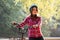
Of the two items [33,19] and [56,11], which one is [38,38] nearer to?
[33,19]

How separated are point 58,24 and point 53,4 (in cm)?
51

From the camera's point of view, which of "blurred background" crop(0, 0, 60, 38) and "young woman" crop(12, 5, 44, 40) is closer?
"young woman" crop(12, 5, 44, 40)

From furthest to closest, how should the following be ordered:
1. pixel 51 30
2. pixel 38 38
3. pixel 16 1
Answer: pixel 51 30
pixel 16 1
pixel 38 38

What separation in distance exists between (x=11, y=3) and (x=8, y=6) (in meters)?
0.09

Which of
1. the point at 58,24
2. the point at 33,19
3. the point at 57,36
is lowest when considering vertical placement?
the point at 57,36

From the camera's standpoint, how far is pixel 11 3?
11.9ft

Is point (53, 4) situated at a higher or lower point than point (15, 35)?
higher

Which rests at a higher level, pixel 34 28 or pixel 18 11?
pixel 18 11

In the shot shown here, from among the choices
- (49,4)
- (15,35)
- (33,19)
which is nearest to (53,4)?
(49,4)

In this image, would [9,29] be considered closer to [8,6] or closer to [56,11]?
[8,6]

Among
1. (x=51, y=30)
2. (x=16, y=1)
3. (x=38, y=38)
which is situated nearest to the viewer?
(x=38, y=38)

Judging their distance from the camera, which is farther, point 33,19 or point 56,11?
point 56,11

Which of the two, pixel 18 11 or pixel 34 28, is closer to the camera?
pixel 34 28

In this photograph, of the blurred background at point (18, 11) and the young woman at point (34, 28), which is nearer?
the young woman at point (34, 28)
